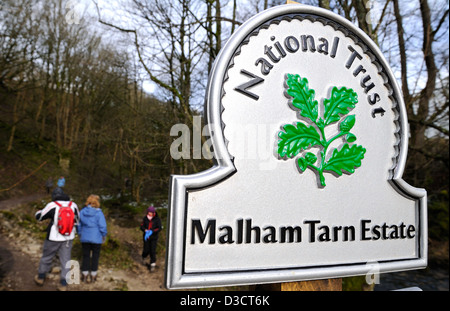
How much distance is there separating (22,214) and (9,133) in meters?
6.75

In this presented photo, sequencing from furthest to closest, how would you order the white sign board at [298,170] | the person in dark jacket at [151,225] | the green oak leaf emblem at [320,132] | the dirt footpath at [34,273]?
the person in dark jacket at [151,225] < the dirt footpath at [34,273] < the green oak leaf emblem at [320,132] < the white sign board at [298,170]

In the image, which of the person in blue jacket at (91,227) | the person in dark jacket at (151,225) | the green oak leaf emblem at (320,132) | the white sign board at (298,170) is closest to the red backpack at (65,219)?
the person in blue jacket at (91,227)

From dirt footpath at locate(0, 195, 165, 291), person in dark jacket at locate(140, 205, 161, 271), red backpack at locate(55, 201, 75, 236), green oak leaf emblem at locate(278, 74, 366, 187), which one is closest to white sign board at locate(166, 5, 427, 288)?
green oak leaf emblem at locate(278, 74, 366, 187)

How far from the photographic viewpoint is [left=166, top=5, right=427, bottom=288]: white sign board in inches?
51.1

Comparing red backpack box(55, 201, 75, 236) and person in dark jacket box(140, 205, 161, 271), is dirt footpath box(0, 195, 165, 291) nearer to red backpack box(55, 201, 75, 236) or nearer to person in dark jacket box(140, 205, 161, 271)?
person in dark jacket box(140, 205, 161, 271)

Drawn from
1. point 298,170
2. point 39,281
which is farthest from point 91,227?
point 298,170

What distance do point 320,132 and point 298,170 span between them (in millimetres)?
218

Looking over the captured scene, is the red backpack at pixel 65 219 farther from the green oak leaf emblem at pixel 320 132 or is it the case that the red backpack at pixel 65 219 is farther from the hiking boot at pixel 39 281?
the green oak leaf emblem at pixel 320 132

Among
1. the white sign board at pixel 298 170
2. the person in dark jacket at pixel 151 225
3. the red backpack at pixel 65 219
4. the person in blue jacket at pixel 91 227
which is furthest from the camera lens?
the person in dark jacket at pixel 151 225

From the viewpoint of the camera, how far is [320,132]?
59.6 inches

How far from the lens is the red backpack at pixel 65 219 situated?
5160 mm

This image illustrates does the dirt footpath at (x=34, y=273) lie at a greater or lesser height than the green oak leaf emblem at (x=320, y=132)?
lesser

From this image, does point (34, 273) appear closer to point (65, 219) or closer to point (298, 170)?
point (65, 219)
